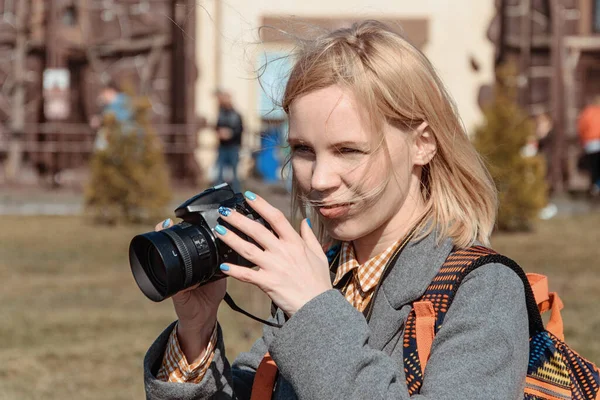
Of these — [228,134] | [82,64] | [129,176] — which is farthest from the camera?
[82,64]

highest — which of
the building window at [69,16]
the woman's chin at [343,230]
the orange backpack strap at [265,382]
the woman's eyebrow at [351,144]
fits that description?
the woman's eyebrow at [351,144]

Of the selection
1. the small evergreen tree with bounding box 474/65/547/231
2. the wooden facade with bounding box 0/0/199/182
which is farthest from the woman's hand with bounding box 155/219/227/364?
the wooden facade with bounding box 0/0/199/182

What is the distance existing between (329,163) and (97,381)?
3.52 meters

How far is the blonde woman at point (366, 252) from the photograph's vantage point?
162 centimetres

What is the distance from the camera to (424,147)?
6.21ft

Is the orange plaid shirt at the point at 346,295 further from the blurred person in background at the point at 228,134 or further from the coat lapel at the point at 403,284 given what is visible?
the blurred person in background at the point at 228,134

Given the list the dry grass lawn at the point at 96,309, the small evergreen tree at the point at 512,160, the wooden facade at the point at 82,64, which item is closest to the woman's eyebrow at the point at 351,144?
the dry grass lawn at the point at 96,309

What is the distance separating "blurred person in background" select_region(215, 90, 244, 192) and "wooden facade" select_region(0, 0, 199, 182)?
2453 millimetres

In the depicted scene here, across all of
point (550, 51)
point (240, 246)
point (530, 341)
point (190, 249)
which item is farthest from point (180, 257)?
point (550, 51)

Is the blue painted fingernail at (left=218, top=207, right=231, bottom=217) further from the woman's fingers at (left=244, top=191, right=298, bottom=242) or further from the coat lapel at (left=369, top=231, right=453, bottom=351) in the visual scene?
the coat lapel at (left=369, top=231, right=453, bottom=351)

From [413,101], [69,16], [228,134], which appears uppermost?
[413,101]

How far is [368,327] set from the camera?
1.70m

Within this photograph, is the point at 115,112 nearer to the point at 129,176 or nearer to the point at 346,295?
the point at 129,176

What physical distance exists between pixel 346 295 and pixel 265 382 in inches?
8.7
